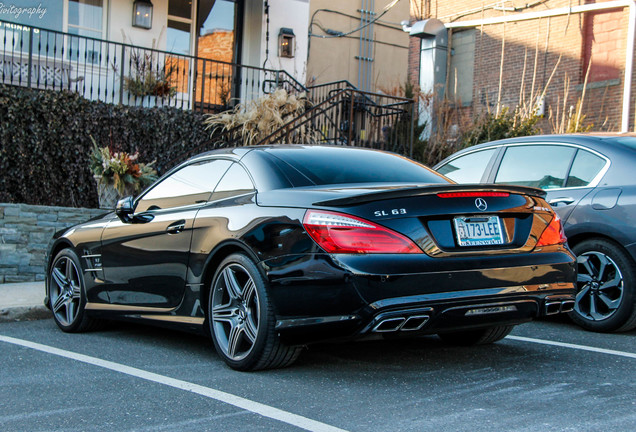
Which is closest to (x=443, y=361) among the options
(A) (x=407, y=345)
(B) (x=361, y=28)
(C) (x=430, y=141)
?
(A) (x=407, y=345)

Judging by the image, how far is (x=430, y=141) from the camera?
15.0 m

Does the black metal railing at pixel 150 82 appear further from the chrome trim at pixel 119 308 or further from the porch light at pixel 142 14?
the chrome trim at pixel 119 308

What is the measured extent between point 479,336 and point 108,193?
6.49 meters

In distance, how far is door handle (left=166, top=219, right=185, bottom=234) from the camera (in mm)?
5250

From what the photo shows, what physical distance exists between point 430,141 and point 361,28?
10652 millimetres

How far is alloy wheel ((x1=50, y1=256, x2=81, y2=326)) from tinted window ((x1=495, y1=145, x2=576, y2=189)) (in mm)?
3849

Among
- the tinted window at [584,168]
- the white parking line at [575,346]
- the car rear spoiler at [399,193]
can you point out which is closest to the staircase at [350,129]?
the tinted window at [584,168]

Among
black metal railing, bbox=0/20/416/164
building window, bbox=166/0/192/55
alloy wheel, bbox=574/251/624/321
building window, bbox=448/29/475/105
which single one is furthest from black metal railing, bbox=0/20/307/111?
alloy wheel, bbox=574/251/624/321

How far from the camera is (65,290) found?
6.64 m

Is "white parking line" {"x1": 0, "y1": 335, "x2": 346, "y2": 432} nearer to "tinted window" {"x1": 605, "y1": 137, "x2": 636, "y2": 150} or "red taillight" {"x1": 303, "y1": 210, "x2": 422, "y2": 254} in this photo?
"red taillight" {"x1": 303, "y1": 210, "x2": 422, "y2": 254}

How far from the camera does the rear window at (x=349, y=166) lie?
495 cm

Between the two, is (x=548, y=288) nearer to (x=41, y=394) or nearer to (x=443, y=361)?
(x=443, y=361)

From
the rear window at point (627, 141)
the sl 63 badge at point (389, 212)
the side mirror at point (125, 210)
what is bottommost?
the side mirror at point (125, 210)

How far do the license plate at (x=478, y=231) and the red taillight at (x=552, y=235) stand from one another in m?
0.34
